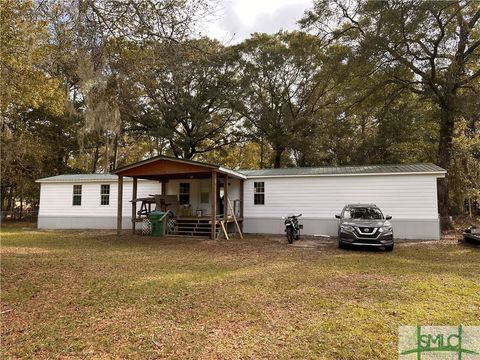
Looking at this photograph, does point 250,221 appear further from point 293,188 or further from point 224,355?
point 224,355

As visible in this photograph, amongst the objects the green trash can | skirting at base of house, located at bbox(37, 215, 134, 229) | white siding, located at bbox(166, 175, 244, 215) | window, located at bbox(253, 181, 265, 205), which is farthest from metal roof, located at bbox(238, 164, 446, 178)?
skirting at base of house, located at bbox(37, 215, 134, 229)

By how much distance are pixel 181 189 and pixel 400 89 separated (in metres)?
12.4

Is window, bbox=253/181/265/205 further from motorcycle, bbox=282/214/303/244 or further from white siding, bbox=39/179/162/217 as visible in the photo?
white siding, bbox=39/179/162/217

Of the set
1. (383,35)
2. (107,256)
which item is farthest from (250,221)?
Result: (383,35)

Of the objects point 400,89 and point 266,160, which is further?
point 266,160

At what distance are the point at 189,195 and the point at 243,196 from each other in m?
2.98

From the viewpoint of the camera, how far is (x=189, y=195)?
16375mm

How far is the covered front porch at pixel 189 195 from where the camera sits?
1273cm

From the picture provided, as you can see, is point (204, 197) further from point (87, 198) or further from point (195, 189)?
point (87, 198)

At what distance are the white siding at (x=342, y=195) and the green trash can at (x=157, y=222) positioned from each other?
3930 mm

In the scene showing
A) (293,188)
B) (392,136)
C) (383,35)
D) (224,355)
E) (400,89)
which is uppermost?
(383,35)

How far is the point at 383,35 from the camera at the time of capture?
13680mm

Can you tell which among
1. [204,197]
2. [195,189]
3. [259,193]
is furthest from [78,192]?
[259,193]

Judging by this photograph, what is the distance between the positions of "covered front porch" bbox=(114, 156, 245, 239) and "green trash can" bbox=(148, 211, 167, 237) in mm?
583
